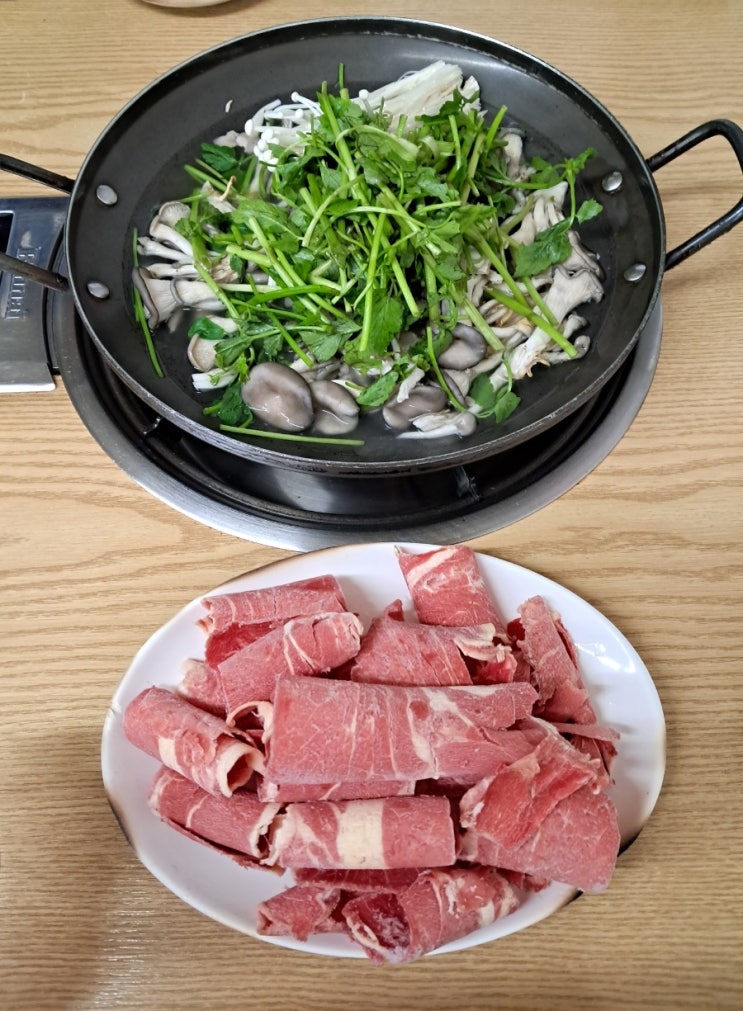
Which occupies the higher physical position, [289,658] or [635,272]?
[635,272]

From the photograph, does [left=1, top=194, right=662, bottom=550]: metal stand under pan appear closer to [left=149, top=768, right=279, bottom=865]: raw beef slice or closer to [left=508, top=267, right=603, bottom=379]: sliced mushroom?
[left=508, top=267, right=603, bottom=379]: sliced mushroom

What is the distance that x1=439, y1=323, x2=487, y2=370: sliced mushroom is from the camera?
1524 millimetres

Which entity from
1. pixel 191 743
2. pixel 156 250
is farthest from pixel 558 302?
pixel 191 743

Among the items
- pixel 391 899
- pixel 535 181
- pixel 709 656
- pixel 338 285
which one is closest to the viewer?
pixel 391 899

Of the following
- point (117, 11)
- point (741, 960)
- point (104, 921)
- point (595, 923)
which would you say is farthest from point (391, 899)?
point (117, 11)

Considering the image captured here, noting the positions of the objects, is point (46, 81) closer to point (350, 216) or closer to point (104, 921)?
point (350, 216)

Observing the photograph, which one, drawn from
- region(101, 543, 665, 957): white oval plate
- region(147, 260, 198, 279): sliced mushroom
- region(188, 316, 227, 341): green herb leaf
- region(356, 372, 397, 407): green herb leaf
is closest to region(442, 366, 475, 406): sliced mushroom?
region(356, 372, 397, 407): green herb leaf

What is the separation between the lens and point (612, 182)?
1646mm

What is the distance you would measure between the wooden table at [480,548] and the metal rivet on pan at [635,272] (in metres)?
0.19

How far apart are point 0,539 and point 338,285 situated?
82cm

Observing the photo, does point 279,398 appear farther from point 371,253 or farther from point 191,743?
point 191,743

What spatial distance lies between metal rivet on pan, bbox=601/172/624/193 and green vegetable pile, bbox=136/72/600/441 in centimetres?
8

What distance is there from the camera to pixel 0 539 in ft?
4.71

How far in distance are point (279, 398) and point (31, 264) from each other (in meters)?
0.58
